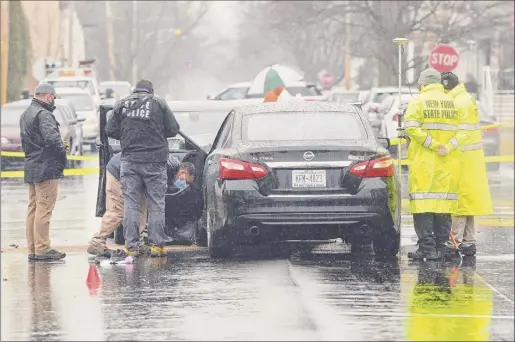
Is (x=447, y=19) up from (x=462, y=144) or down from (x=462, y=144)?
up

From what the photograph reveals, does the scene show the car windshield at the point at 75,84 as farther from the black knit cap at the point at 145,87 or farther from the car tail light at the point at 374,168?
the car tail light at the point at 374,168

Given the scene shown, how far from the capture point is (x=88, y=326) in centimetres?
917

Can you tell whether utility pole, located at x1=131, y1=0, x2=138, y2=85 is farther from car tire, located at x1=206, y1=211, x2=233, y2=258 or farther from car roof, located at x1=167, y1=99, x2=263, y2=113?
car tire, located at x1=206, y1=211, x2=233, y2=258

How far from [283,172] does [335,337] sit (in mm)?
3800

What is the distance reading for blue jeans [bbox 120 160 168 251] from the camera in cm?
1307

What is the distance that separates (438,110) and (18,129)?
59.9ft

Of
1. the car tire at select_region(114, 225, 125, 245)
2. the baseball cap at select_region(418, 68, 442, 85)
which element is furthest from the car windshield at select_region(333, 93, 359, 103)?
the baseball cap at select_region(418, 68, 442, 85)

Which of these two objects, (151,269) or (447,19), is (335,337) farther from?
(447,19)

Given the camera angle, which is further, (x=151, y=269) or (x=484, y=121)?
(x=484, y=121)

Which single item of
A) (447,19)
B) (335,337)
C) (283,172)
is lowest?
(335,337)

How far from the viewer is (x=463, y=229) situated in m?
13.2

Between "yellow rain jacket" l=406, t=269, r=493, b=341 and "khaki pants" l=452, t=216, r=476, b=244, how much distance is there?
1.53 meters

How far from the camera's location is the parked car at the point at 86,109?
36875 mm

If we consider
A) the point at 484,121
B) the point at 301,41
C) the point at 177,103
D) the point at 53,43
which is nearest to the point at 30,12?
the point at 53,43
